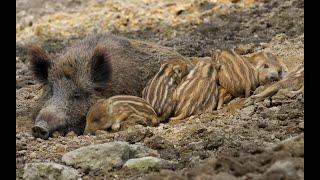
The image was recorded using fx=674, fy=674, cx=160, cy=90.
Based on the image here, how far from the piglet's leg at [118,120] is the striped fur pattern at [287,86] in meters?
1.07

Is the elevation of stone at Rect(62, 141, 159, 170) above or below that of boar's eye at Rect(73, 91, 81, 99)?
above

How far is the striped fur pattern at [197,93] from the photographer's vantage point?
629cm

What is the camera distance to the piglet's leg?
6.00m

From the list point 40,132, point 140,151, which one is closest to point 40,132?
point 40,132

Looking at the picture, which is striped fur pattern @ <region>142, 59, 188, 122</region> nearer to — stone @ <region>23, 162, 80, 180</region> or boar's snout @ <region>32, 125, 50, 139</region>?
boar's snout @ <region>32, 125, 50, 139</region>

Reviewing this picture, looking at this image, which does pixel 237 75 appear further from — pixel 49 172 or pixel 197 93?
pixel 49 172

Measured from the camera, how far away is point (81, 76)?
22.6 feet

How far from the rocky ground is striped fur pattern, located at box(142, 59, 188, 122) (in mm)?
307

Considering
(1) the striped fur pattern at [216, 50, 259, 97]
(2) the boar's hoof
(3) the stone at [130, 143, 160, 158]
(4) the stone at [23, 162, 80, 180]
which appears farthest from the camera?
(1) the striped fur pattern at [216, 50, 259, 97]

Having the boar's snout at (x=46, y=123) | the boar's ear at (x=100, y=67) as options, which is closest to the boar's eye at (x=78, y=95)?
the boar's ear at (x=100, y=67)

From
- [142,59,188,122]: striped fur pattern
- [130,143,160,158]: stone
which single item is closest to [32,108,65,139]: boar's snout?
[142,59,188,122]: striped fur pattern
